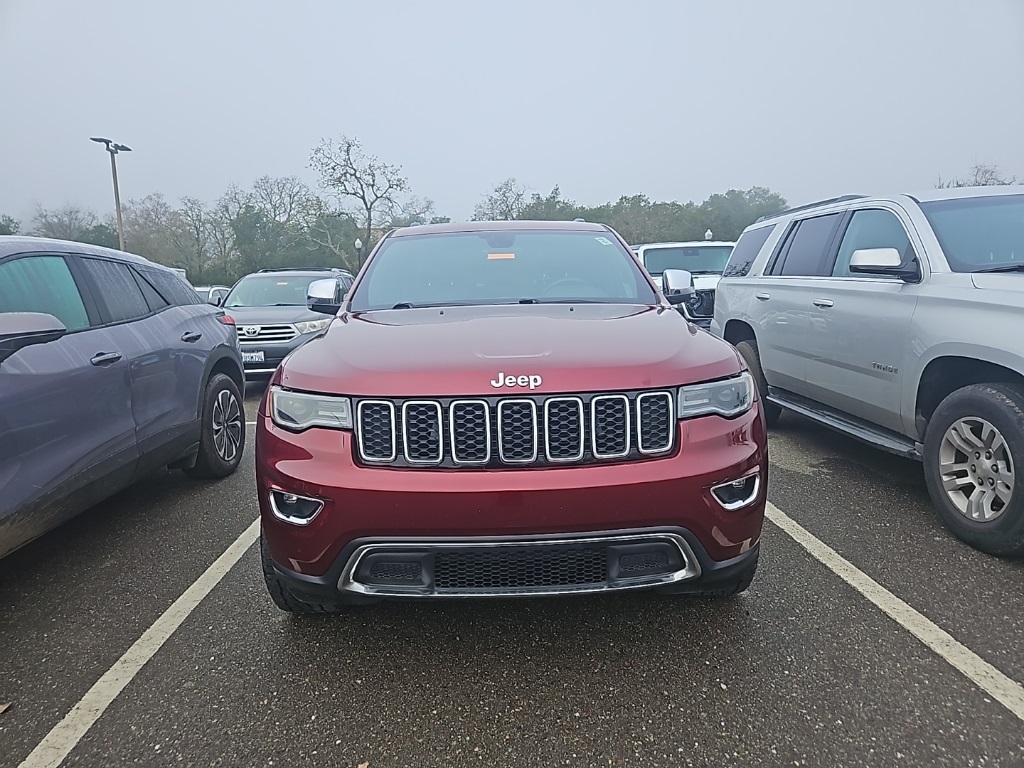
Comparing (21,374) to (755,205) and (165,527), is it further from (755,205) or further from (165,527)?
(755,205)

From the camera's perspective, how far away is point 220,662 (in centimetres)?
246

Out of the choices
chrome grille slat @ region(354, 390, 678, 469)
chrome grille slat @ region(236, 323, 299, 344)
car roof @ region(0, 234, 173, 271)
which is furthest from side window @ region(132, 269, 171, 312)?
chrome grille slat @ region(236, 323, 299, 344)

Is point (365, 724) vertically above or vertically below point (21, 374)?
below

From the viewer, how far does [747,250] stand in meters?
6.16

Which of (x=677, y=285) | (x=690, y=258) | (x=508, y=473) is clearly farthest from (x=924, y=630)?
(x=690, y=258)

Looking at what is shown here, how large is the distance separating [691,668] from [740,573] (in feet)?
1.28

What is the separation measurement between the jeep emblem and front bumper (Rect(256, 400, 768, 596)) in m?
0.27

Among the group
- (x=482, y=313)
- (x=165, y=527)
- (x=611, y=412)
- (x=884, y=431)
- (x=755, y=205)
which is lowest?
(x=165, y=527)

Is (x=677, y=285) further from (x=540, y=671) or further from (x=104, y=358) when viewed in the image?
(x=104, y=358)

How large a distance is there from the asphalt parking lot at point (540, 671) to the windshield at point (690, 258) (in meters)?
8.49

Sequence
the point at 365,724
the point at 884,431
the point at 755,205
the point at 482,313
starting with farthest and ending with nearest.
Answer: the point at 755,205 → the point at 884,431 → the point at 482,313 → the point at 365,724

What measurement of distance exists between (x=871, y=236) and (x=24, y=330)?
4618 millimetres

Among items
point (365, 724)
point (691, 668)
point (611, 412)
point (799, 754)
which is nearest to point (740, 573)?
point (691, 668)

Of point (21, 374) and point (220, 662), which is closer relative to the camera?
point (220, 662)
